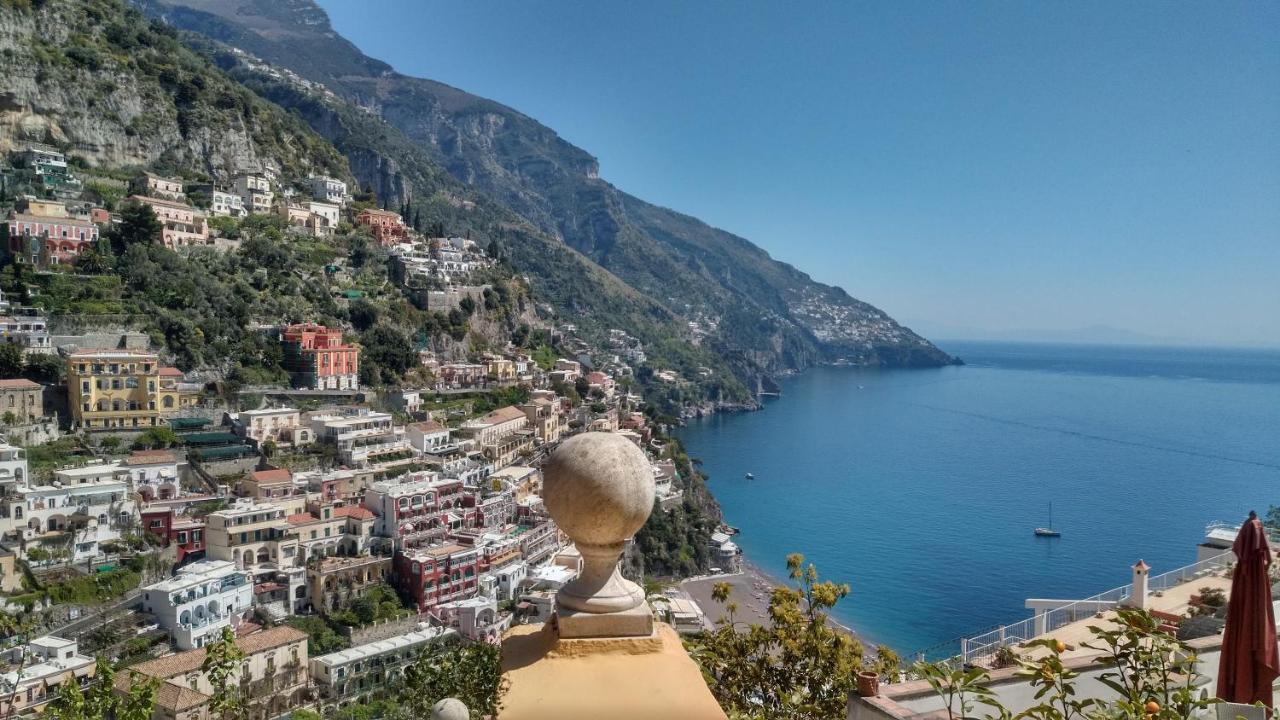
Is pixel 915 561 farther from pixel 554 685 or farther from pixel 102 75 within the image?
pixel 102 75

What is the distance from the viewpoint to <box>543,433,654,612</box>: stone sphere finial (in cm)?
169

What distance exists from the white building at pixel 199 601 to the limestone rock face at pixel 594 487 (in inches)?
720

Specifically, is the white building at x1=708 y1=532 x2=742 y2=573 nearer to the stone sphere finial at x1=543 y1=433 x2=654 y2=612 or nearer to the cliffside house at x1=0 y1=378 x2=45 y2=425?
the cliffside house at x1=0 y1=378 x2=45 y2=425

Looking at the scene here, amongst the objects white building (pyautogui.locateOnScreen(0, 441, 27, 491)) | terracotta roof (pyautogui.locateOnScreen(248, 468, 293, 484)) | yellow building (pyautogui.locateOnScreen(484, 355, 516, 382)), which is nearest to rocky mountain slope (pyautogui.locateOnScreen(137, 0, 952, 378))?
yellow building (pyautogui.locateOnScreen(484, 355, 516, 382))

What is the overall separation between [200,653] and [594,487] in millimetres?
18109

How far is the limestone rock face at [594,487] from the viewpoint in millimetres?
1697

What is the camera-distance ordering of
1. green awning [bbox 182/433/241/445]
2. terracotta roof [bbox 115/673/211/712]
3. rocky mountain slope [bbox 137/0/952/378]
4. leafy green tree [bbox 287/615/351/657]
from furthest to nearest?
rocky mountain slope [bbox 137/0/952/378], green awning [bbox 182/433/241/445], leafy green tree [bbox 287/615/351/657], terracotta roof [bbox 115/673/211/712]

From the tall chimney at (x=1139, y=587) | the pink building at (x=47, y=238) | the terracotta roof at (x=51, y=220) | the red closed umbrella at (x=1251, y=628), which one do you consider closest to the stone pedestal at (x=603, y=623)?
the red closed umbrella at (x=1251, y=628)

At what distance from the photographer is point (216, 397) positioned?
1094 inches

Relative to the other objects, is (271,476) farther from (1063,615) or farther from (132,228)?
(1063,615)

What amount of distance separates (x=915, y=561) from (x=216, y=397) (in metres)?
28.9

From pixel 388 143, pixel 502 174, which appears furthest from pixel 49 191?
pixel 502 174

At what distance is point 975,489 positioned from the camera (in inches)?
1806

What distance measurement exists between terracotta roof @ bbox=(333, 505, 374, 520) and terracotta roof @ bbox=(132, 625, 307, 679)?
4475 mm
